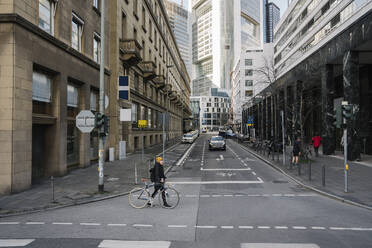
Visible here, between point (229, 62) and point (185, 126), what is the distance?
103m

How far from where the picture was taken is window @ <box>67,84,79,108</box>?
627 inches

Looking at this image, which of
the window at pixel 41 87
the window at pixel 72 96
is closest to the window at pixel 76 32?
the window at pixel 72 96

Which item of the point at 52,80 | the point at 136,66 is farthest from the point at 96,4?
the point at 52,80

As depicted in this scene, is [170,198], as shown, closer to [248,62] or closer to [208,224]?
[208,224]

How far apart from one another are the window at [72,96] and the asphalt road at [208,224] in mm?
8955

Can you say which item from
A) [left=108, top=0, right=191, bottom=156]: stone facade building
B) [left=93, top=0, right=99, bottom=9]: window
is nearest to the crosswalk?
[left=108, top=0, right=191, bottom=156]: stone facade building

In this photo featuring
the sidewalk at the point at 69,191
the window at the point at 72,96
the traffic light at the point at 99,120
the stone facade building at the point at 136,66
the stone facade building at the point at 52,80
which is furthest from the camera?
the stone facade building at the point at 136,66

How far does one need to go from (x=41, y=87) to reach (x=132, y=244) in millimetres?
10855

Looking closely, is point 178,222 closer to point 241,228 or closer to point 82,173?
point 241,228

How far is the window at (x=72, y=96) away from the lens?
15923mm

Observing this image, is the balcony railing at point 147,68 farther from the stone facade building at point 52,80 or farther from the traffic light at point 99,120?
the traffic light at point 99,120

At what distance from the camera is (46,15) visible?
1348 cm

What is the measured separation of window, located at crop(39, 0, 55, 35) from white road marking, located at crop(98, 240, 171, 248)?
470 inches

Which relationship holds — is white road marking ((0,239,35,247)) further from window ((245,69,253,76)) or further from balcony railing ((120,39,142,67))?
window ((245,69,253,76))
